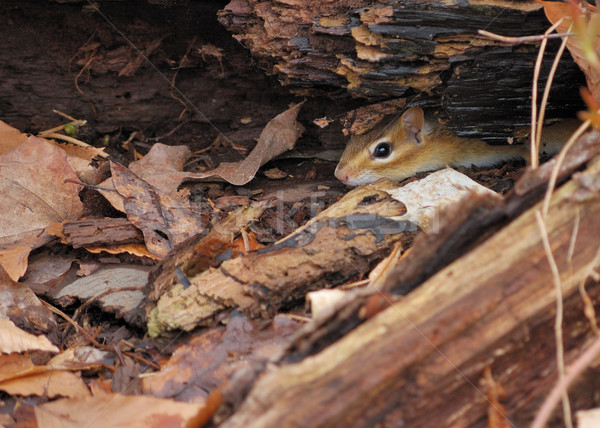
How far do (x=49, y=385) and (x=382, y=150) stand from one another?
3.12 meters

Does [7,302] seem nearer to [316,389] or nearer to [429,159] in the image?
[316,389]

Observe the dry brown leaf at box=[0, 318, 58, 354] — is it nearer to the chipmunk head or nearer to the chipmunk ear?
the chipmunk head

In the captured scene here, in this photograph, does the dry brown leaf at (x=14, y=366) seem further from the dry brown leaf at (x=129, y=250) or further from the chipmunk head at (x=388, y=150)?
the chipmunk head at (x=388, y=150)

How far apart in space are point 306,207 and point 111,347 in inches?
64.1

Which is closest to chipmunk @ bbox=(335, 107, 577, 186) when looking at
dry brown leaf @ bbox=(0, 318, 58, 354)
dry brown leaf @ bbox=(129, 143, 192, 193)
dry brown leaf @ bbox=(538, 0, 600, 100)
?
dry brown leaf @ bbox=(129, 143, 192, 193)

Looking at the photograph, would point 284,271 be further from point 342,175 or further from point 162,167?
point 162,167

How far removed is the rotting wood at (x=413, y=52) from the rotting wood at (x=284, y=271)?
1.11 metres

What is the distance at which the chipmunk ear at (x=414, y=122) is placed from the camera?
14.6ft

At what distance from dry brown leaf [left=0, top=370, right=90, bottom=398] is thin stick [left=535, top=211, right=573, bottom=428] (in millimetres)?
1968

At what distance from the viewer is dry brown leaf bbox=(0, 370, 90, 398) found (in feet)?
8.31

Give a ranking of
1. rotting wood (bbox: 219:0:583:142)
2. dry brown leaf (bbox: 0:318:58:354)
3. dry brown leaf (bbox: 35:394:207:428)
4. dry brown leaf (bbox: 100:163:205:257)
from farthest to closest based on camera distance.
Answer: dry brown leaf (bbox: 100:163:205:257) < rotting wood (bbox: 219:0:583:142) < dry brown leaf (bbox: 0:318:58:354) < dry brown leaf (bbox: 35:394:207:428)

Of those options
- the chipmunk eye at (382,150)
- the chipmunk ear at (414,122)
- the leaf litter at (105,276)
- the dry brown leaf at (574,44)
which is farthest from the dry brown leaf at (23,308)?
the dry brown leaf at (574,44)

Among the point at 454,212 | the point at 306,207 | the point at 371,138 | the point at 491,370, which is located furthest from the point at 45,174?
the point at 491,370

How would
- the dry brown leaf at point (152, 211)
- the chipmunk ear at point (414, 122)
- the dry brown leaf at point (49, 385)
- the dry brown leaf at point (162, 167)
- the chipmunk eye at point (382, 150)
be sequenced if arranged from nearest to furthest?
the dry brown leaf at point (49, 385)
the dry brown leaf at point (152, 211)
the dry brown leaf at point (162, 167)
the chipmunk ear at point (414, 122)
the chipmunk eye at point (382, 150)
